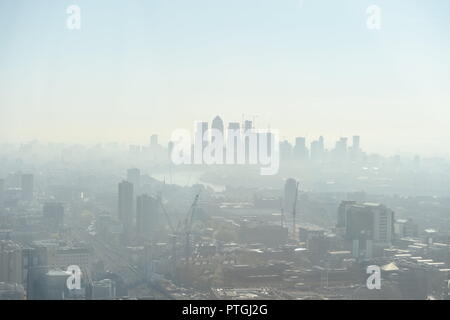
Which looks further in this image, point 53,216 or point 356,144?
point 356,144

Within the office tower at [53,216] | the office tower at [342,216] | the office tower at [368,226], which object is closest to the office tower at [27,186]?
the office tower at [53,216]

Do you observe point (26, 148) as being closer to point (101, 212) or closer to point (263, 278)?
point (101, 212)

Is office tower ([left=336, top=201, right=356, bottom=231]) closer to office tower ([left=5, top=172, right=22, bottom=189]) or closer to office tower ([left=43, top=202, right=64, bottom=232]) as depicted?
office tower ([left=43, top=202, right=64, bottom=232])

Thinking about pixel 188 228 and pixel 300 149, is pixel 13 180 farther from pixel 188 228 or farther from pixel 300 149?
pixel 300 149

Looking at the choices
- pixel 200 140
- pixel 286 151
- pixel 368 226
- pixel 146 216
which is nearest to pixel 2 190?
pixel 146 216

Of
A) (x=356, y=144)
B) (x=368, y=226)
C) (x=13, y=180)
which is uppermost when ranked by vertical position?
(x=356, y=144)

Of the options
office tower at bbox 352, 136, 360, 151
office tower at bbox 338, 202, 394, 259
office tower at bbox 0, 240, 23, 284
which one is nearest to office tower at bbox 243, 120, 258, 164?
office tower at bbox 338, 202, 394, 259
